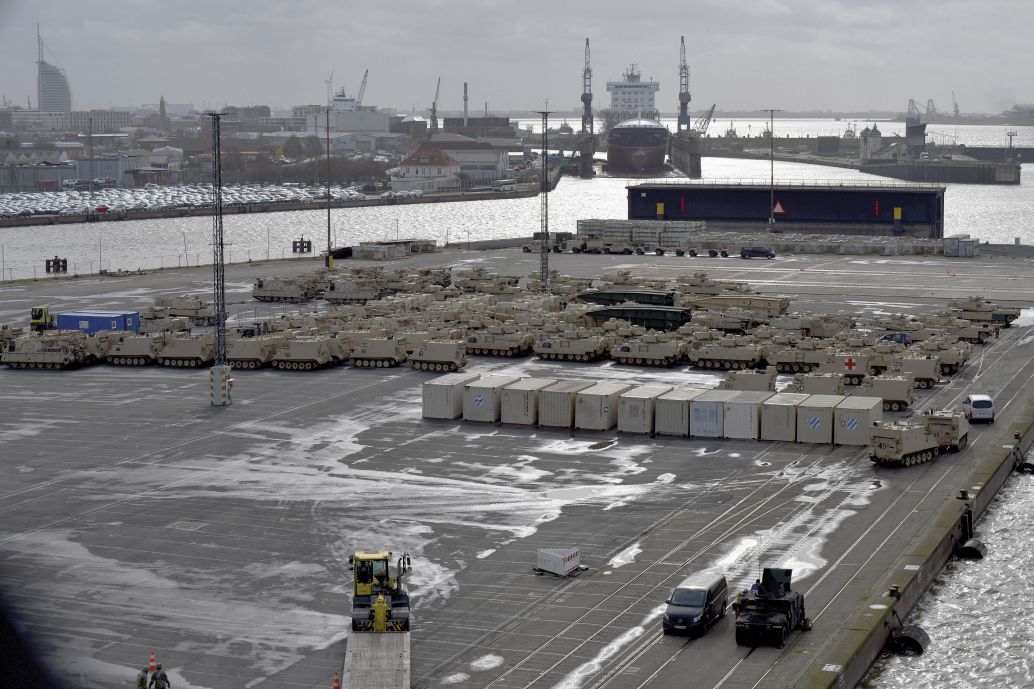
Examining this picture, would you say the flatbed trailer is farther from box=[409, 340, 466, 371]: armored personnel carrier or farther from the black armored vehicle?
box=[409, 340, 466, 371]: armored personnel carrier

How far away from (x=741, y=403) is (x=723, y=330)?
22.9 meters

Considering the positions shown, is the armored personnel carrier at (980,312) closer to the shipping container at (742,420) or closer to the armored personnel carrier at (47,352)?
the shipping container at (742,420)

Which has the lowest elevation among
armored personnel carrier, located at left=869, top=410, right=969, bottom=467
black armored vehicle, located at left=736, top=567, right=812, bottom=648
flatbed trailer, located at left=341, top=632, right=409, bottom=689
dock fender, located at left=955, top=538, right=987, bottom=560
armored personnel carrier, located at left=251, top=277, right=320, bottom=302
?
dock fender, located at left=955, top=538, right=987, bottom=560

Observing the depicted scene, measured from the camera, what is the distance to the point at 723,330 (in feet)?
217

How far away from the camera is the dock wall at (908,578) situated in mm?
23505

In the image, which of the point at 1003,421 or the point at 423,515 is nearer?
the point at 423,515

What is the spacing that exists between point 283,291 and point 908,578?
5853 centimetres

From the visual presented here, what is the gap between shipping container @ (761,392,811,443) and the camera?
42.8 metres

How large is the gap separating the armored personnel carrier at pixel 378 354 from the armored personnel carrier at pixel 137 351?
8.57 m

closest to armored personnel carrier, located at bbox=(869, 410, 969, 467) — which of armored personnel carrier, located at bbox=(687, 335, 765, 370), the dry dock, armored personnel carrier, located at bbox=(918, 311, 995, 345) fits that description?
the dry dock

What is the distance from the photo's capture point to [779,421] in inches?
1693

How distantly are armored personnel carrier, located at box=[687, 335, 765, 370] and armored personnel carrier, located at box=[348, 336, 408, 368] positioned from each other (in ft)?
41.3

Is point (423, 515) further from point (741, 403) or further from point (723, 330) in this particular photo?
point (723, 330)

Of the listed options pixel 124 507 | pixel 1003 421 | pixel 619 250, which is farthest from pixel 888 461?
pixel 619 250
